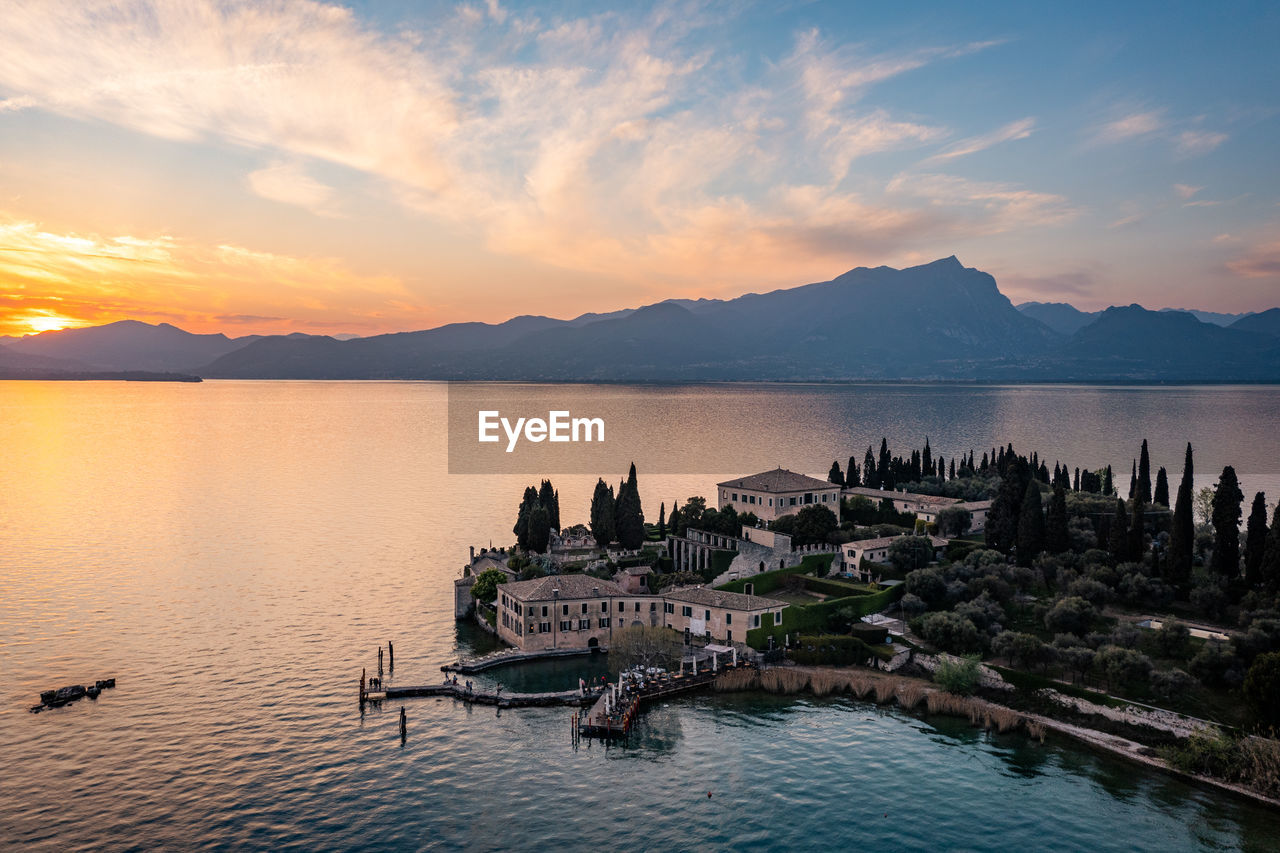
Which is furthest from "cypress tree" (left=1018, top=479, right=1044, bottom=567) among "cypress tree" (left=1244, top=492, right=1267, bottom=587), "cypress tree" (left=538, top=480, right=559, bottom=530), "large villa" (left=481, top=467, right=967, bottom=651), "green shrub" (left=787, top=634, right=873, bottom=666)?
"cypress tree" (left=538, top=480, right=559, bottom=530)

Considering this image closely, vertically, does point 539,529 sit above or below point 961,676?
above

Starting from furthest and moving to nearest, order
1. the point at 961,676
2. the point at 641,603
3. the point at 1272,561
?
the point at 641,603 → the point at 1272,561 → the point at 961,676

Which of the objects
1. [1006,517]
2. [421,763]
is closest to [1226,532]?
[1006,517]

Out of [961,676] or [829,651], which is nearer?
[961,676]

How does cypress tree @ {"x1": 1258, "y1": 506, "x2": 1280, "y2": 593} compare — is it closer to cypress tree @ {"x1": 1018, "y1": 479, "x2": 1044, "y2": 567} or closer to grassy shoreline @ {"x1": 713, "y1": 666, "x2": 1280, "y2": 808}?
cypress tree @ {"x1": 1018, "y1": 479, "x2": 1044, "y2": 567}

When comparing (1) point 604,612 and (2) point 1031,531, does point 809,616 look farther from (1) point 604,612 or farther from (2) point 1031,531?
(2) point 1031,531

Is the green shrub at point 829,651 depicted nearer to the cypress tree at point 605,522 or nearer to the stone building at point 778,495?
the stone building at point 778,495

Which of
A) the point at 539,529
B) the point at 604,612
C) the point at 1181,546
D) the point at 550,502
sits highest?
the point at 1181,546
